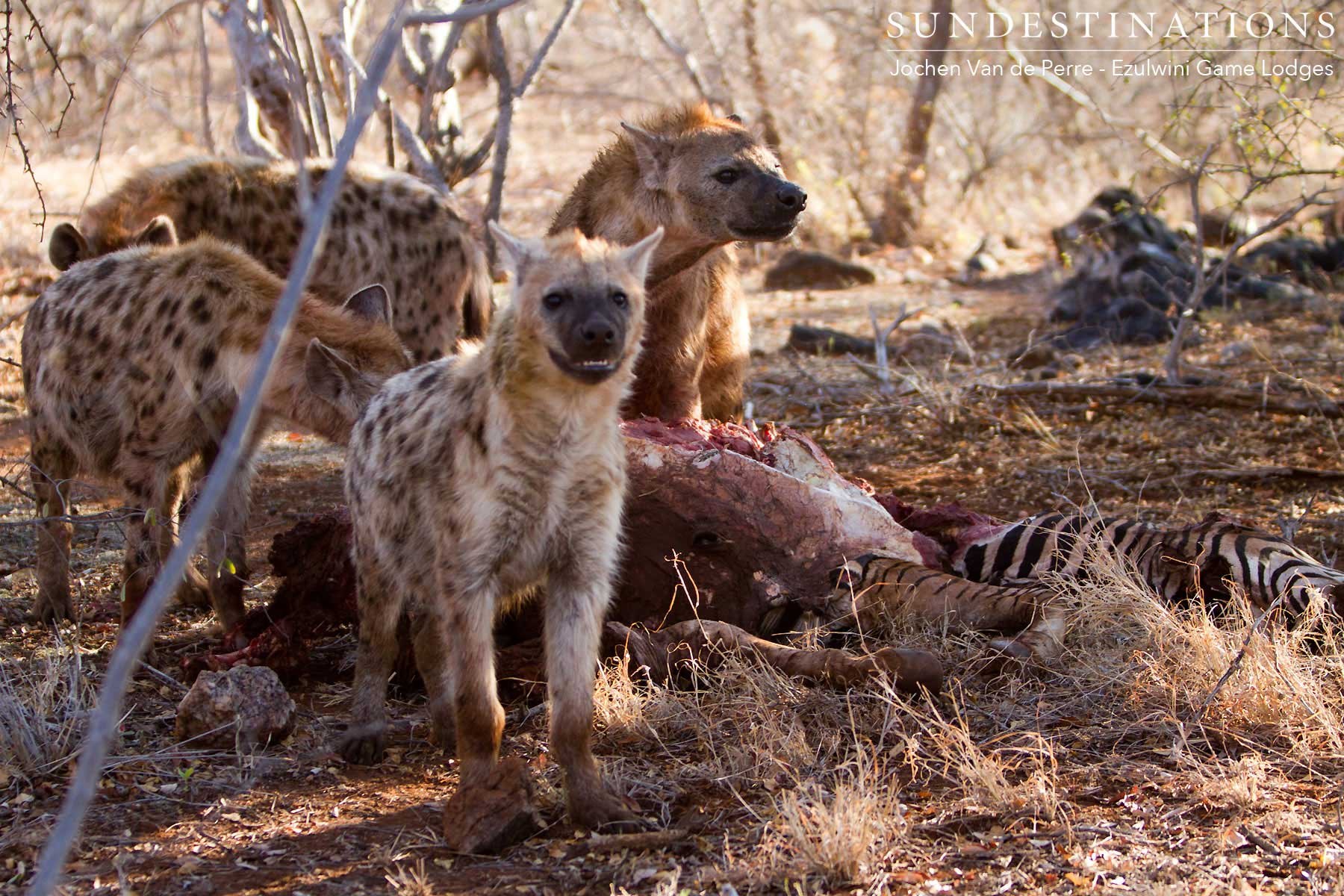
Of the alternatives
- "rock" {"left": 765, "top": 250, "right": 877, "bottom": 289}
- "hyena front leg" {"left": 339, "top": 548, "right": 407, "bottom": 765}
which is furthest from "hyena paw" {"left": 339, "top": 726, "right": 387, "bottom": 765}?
"rock" {"left": 765, "top": 250, "right": 877, "bottom": 289}

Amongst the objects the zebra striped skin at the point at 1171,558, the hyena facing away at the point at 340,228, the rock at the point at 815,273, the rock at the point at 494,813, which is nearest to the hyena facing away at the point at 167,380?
the hyena facing away at the point at 340,228

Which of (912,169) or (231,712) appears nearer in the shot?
(231,712)

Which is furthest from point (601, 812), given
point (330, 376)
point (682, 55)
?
point (682, 55)

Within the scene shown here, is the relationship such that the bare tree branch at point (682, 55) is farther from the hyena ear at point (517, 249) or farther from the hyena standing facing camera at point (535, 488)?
the hyena standing facing camera at point (535, 488)

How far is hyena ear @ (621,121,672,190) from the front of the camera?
15.9 feet

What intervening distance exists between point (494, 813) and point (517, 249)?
121 cm

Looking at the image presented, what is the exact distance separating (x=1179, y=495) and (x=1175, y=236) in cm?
438

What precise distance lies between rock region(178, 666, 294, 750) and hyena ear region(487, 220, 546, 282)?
115 cm

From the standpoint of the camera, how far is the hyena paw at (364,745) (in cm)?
328

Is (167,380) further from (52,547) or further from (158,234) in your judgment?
(158,234)

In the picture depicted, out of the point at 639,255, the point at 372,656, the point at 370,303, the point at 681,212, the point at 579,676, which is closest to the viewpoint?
the point at 579,676

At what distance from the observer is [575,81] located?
43.8 feet

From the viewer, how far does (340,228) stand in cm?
509

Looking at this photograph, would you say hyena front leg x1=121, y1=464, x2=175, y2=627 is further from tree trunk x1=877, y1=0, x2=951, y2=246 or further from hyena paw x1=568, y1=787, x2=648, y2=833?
tree trunk x1=877, y1=0, x2=951, y2=246
